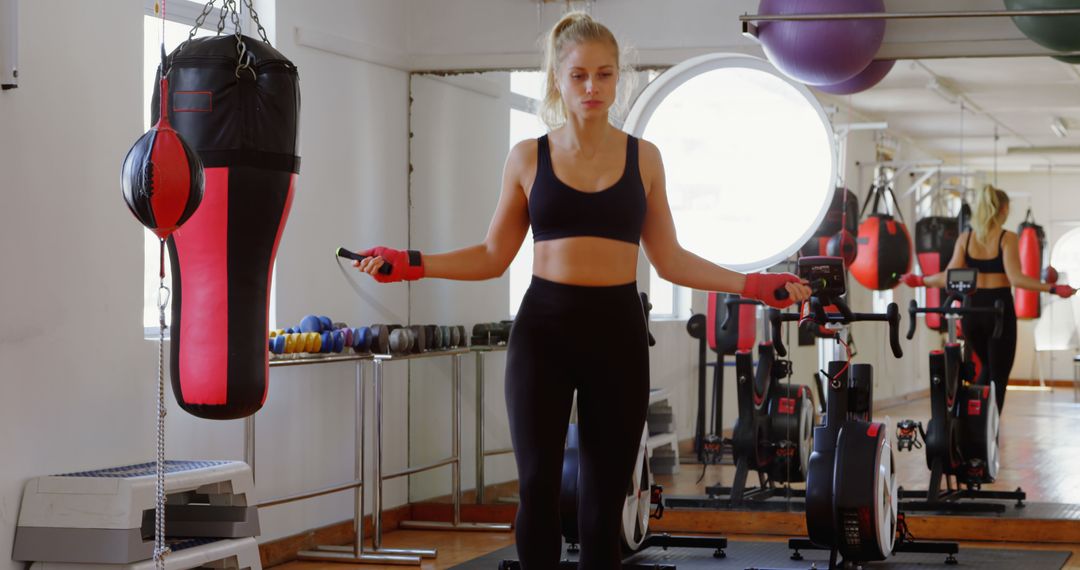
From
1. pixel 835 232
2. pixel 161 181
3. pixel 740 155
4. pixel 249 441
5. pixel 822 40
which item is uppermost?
pixel 822 40

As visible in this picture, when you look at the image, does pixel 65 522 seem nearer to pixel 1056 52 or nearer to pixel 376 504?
pixel 376 504

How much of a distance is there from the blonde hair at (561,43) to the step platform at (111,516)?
1733mm

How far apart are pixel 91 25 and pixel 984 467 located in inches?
153

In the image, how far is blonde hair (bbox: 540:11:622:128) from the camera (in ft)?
7.49

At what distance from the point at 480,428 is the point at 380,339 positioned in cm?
93

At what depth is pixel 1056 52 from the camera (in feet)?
14.8

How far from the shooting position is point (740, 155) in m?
4.93

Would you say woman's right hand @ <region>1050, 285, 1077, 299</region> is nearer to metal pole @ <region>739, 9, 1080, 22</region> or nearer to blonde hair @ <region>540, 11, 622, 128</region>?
metal pole @ <region>739, 9, 1080, 22</region>

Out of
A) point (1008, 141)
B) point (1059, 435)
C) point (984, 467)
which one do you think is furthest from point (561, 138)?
point (1059, 435)

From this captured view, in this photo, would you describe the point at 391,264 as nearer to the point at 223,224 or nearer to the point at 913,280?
the point at 223,224

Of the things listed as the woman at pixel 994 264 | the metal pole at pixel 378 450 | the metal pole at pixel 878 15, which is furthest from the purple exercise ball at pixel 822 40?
the metal pole at pixel 378 450

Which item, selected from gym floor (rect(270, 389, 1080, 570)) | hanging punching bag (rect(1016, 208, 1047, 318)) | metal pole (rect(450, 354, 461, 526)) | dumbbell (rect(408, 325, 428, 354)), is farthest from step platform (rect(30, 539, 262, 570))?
hanging punching bag (rect(1016, 208, 1047, 318))

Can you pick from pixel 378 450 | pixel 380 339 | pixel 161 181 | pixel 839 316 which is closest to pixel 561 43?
pixel 161 181

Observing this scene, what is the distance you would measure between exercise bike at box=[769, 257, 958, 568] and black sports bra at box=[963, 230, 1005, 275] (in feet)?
6.08
